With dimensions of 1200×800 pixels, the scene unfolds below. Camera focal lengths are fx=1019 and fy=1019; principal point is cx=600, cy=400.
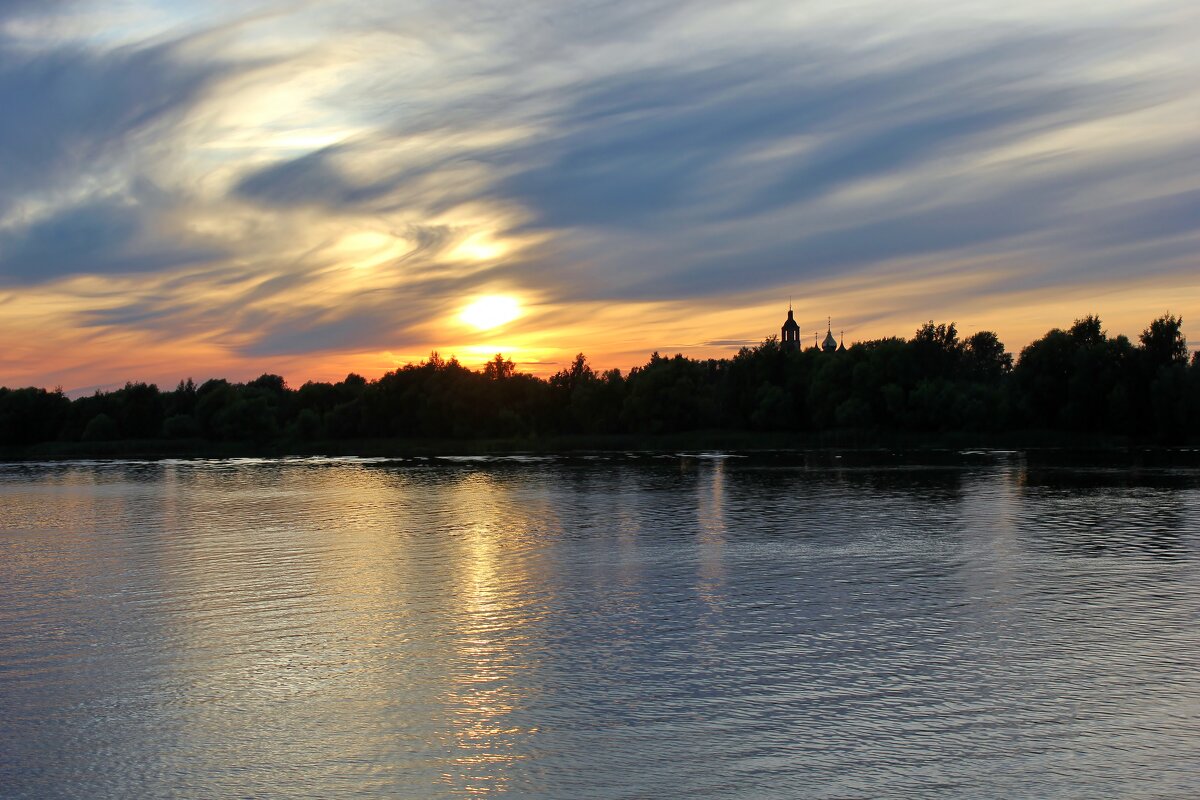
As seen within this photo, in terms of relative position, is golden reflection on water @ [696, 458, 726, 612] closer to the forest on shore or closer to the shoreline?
the shoreline

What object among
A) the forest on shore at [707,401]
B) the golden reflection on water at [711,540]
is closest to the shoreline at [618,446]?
the forest on shore at [707,401]

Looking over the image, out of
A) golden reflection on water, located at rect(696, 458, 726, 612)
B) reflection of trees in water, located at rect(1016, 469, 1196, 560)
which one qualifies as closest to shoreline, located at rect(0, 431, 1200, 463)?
reflection of trees in water, located at rect(1016, 469, 1196, 560)

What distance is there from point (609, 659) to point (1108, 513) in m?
27.4

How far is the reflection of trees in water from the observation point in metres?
28.1

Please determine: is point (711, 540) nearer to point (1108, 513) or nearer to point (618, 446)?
point (1108, 513)

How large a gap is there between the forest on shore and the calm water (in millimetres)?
63808

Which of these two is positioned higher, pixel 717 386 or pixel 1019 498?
pixel 717 386

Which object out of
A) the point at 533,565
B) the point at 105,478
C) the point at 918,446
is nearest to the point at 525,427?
the point at 918,446

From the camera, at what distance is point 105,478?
69500mm

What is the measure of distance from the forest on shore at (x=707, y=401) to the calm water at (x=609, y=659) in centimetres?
6381

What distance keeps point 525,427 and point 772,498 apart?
81609mm

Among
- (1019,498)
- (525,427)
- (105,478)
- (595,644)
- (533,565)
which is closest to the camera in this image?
(595,644)

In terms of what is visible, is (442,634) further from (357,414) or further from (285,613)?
(357,414)

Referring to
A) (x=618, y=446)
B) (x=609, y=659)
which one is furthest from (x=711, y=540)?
(x=618, y=446)
